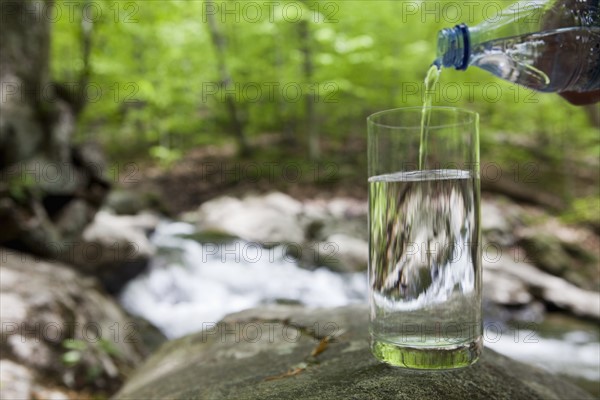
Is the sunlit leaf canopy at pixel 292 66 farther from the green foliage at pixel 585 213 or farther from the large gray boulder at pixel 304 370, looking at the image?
the large gray boulder at pixel 304 370

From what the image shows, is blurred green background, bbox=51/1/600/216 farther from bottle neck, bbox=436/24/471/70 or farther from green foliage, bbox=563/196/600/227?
bottle neck, bbox=436/24/471/70

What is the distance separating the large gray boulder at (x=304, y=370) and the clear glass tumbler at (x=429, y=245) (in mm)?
78

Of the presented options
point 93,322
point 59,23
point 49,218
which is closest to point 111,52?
point 59,23

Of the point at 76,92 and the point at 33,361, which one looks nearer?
the point at 33,361

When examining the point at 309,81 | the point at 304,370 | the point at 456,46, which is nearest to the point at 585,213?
the point at 309,81

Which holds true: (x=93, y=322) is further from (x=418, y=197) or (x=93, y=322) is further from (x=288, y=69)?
(x=288, y=69)

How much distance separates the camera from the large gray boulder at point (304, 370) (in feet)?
3.88

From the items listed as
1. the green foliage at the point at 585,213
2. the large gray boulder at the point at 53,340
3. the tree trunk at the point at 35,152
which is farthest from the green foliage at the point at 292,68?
the large gray boulder at the point at 53,340

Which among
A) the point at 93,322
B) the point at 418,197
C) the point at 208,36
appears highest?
the point at 208,36

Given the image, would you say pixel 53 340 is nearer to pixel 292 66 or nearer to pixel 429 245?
pixel 429 245

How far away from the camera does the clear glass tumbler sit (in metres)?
1.18

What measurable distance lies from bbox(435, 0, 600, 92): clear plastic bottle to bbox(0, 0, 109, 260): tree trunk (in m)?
4.51

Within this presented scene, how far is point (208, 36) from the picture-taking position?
13.6 metres

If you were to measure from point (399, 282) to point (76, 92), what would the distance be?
6.13 m
